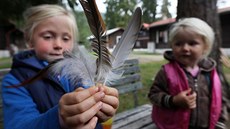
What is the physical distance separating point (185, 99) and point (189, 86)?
26 centimetres

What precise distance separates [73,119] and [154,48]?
30.4 metres

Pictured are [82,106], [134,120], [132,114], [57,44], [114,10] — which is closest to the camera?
[82,106]

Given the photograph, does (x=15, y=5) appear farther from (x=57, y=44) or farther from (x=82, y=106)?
(x=82, y=106)

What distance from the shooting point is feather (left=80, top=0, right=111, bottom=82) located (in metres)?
0.85

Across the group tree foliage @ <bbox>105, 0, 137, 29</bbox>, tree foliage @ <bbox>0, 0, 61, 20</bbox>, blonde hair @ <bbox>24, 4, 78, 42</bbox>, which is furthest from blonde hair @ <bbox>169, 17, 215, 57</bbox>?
tree foliage @ <bbox>0, 0, 61, 20</bbox>

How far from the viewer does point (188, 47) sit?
217cm

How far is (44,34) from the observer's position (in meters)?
1.57

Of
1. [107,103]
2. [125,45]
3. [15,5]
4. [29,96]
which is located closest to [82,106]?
[107,103]

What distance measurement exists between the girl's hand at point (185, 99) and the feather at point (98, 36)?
3.82 feet

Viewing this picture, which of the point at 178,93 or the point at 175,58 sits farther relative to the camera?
the point at 175,58

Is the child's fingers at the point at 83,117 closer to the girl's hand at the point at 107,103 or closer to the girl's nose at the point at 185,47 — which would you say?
the girl's hand at the point at 107,103

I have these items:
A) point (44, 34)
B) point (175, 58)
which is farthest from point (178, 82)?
point (44, 34)

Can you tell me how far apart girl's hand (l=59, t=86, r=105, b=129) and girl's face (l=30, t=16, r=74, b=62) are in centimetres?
71

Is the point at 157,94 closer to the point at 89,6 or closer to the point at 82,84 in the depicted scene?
the point at 82,84
